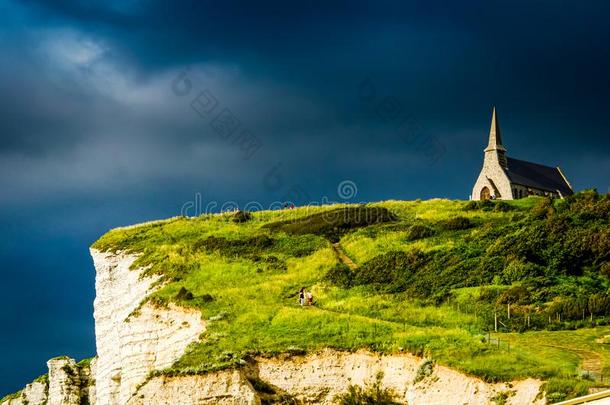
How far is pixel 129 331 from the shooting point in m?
65.6

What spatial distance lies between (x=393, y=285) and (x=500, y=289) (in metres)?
8.50

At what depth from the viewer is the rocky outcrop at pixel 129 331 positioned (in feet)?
204

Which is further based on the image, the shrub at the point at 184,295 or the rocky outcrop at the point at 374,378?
the shrub at the point at 184,295

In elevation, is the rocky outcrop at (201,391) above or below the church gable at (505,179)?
below

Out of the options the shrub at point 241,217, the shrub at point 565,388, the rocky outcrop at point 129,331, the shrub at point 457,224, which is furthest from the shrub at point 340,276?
the shrub at point 565,388

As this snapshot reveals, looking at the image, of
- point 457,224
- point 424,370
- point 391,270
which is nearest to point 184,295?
point 391,270

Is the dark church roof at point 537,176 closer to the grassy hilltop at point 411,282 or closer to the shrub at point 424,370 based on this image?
the grassy hilltop at point 411,282

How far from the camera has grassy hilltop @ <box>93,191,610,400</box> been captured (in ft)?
156

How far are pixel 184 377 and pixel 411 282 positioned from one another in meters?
19.5

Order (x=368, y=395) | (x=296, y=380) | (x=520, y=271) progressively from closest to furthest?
(x=368, y=395) < (x=296, y=380) < (x=520, y=271)

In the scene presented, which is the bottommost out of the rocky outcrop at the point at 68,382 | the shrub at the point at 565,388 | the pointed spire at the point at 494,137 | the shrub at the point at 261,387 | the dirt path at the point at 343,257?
the shrub at the point at 565,388

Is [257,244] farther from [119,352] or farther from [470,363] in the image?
[470,363]

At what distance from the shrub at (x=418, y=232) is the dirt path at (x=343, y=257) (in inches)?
220

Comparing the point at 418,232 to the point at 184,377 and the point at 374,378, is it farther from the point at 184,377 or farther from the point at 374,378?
the point at 184,377
